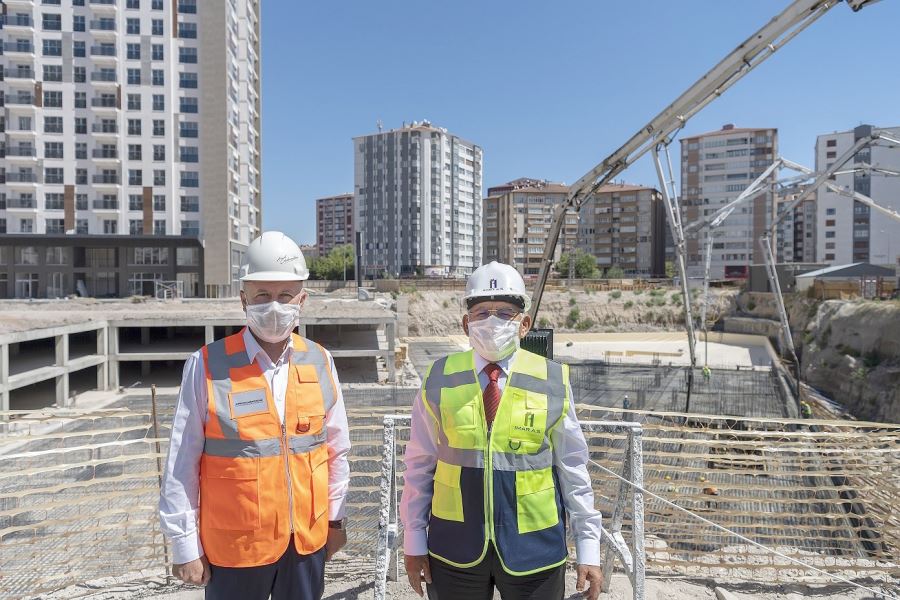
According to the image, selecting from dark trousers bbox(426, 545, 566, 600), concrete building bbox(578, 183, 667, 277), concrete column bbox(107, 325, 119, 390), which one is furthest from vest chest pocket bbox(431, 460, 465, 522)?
concrete building bbox(578, 183, 667, 277)

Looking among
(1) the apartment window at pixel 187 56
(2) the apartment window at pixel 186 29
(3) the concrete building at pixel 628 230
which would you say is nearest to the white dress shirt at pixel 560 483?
(1) the apartment window at pixel 187 56

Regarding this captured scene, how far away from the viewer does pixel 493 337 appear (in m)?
2.54

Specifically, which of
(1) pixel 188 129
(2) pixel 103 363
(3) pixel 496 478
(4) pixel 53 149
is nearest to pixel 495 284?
(3) pixel 496 478

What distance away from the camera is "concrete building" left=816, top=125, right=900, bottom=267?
2489 inches

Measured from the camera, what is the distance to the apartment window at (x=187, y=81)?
42.8 meters

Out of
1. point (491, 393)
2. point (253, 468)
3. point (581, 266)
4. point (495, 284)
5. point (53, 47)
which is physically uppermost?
point (53, 47)

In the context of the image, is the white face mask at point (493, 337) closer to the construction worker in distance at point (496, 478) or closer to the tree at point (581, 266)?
the construction worker in distance at point (496, 478)

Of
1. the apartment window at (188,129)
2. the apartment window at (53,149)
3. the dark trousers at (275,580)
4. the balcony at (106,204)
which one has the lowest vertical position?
the dark trousers at (275,580)

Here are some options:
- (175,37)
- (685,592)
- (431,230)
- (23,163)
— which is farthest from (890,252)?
(23,163)

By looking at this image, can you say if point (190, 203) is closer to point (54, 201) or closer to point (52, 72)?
point (54, 201)

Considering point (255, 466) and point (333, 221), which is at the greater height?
point (333, 221)

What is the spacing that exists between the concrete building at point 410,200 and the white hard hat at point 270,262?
85.1 metres

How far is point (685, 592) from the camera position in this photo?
4031mm

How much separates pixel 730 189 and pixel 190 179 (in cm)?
6608
